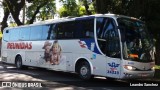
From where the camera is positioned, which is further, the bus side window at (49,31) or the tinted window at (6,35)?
the tinted window at (6,35)

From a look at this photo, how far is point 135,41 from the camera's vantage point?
14391mm

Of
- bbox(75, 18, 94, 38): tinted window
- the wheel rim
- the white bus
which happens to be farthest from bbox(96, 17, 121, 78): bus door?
the wheel rim

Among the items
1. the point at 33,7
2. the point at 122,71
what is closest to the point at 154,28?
the point at 122,71

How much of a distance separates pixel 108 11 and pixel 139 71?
782 cm

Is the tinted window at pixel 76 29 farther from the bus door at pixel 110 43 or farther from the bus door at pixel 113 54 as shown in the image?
the bus door at pixel 113 54

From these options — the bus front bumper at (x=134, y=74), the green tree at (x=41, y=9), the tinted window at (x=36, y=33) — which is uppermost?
the green tree at (x=41, y=9)

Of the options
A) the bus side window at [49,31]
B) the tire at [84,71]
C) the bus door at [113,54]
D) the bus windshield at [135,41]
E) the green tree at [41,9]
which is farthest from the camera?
the green tree at [41,9]

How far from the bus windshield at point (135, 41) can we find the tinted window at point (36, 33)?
6838 mm

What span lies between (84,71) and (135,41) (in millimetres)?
3015

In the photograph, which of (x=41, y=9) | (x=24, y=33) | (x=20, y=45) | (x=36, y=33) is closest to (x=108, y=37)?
(x=36, y=33)

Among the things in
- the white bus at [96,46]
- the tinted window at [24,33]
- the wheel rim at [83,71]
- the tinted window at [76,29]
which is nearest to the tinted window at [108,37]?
the white bus at [96,46]

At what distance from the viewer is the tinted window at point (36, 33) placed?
20283 mm

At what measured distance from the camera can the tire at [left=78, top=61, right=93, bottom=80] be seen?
1581 centimetres

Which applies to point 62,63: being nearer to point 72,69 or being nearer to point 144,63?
point 72,69
